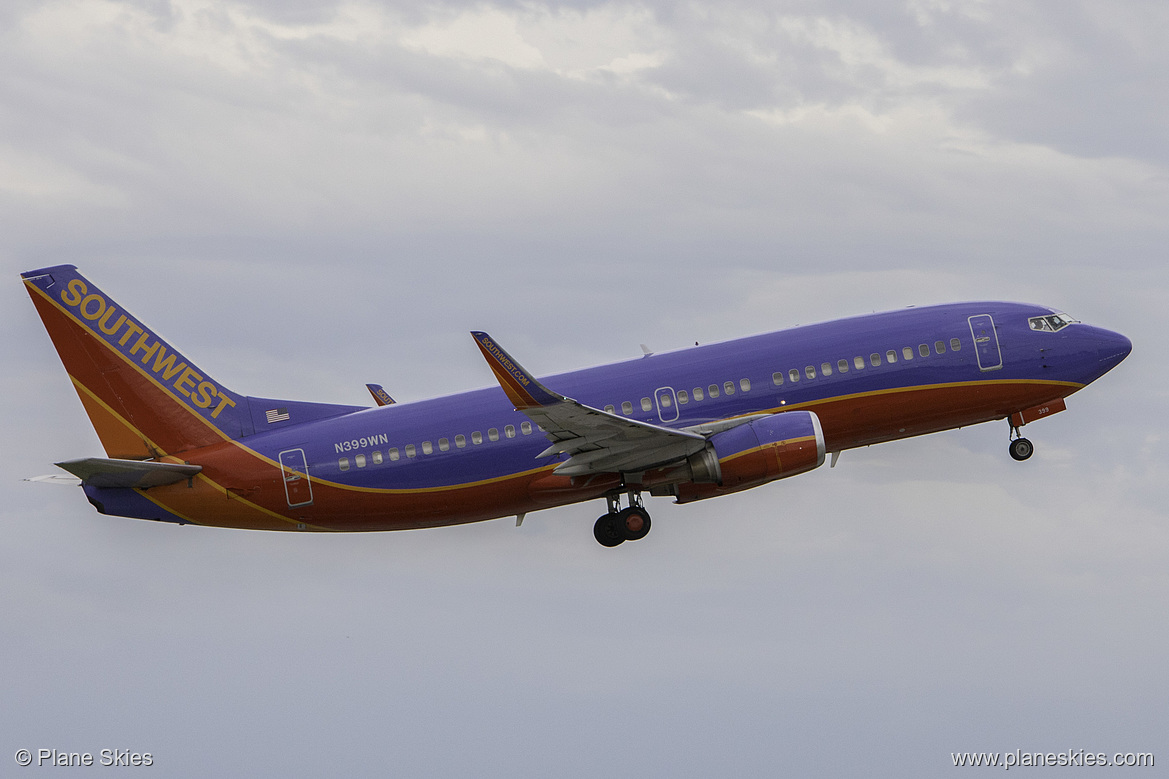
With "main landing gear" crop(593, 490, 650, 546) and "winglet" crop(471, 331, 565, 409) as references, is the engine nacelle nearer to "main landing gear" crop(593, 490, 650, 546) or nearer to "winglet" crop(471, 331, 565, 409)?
"main landing gear" crop(593, 490, 650, 546)

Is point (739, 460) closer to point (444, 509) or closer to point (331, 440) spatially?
point (444, 509)

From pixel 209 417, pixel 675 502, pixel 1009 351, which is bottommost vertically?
pixel 675 502

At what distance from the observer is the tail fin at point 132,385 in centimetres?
4272

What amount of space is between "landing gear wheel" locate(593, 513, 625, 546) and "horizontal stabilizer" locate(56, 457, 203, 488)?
→ 13018 millimetres

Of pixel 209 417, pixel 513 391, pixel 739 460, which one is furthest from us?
pixel 209 417

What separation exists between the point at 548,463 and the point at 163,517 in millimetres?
12405

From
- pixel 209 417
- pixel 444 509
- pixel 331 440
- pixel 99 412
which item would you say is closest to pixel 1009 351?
pixel 444 509

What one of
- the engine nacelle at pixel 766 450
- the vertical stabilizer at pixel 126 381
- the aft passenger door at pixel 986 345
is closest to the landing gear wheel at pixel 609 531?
the engine nacelle at pixel 766 450

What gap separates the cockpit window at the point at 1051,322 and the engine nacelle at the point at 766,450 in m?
9.10

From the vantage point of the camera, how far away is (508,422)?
137 feet

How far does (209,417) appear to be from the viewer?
1690 inches

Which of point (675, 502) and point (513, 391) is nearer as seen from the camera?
point (513, 391)

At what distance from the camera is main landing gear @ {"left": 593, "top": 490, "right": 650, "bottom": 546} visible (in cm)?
4319

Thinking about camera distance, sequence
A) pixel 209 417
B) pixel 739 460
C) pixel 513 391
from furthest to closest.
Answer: pixel 209 417 < pixel 739 460 < pixel 513 391
